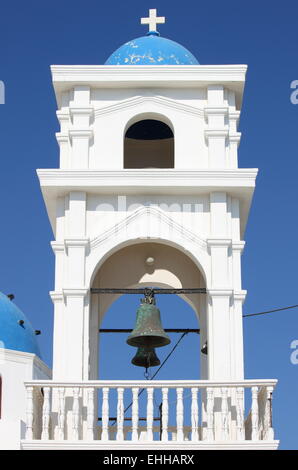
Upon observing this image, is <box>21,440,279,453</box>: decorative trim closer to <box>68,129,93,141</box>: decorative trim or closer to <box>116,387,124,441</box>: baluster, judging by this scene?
<box>116,387,124,441</box>: baluster

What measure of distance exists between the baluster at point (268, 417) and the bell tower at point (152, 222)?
2 cm

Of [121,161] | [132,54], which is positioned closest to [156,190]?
[121,161]

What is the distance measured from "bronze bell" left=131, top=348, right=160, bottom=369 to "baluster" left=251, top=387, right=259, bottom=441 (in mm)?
1941

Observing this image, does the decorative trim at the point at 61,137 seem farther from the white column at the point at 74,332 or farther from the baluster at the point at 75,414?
the baluster at the point at 75,414

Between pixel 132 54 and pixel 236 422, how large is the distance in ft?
17.7

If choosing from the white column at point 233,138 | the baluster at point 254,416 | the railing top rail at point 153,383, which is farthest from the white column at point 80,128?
the baluster at point 254,416

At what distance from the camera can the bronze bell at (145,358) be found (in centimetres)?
1697

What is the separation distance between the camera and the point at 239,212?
1733 centimetres

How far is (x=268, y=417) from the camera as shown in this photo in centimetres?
1509

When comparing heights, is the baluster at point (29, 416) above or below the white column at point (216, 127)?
below

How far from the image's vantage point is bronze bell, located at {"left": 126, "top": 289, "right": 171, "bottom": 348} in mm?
16484

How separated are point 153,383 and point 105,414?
63 cm
